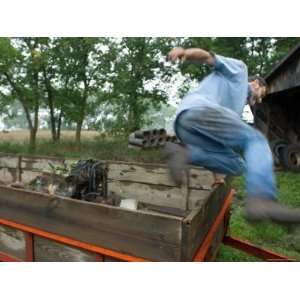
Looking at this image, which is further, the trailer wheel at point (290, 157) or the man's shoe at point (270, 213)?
the trailer wheel at point (290, 157)

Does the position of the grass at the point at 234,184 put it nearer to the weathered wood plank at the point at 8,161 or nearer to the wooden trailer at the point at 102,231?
the wooden trailer at the point at 102,231

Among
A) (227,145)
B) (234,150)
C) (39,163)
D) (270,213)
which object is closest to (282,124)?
(39,163)

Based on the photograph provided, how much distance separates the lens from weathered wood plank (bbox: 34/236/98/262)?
1.44m

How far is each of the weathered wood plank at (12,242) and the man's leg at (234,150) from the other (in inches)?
40.8

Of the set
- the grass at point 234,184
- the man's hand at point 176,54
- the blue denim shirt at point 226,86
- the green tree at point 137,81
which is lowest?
the grass at point 234,184

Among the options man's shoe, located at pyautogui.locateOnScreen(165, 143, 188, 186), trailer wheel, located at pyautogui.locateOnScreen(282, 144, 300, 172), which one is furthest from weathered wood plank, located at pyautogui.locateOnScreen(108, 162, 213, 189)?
trailer wheel, located at pyautogui.locateOnScreen(282, 144, 300, 172)

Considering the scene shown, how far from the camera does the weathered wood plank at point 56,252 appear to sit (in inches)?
56.8

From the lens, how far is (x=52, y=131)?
812 centimetres

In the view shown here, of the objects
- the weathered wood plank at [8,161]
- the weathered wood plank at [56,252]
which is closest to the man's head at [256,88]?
the weathered wood plank at [56,252]

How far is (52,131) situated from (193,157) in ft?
23.5

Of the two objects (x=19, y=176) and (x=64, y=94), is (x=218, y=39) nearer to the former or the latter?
(x=19, y=176)

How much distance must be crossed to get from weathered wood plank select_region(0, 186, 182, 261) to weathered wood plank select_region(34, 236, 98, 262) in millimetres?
78

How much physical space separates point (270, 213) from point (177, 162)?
1.64 feet

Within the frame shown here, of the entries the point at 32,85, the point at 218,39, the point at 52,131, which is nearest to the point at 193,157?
the point at 218,39
